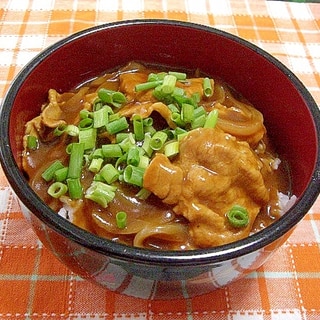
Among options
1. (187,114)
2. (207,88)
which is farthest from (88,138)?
(207,88)

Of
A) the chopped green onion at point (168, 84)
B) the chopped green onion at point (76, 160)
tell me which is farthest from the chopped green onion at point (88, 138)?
the chopped green onion at point (168, 84)

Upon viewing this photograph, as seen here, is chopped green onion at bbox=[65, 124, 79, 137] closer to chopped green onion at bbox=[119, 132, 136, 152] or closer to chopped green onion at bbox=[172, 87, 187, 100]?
chopped green onion at bbox=[119, 132, 136, 152]

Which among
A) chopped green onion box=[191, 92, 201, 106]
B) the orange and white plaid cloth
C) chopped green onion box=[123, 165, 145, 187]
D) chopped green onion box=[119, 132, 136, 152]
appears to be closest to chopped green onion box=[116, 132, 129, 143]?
chopped green onion box=[119, 132, 136, 152]

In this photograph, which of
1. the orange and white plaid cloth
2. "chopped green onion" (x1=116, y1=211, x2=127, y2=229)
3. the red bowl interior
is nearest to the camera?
"chopped green onion" (x1=116, y1=211, x2=127, y2=229)

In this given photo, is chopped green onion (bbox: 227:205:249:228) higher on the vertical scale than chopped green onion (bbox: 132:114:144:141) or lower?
lower

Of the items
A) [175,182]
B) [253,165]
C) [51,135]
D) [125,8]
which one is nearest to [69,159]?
[51,135]
